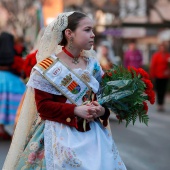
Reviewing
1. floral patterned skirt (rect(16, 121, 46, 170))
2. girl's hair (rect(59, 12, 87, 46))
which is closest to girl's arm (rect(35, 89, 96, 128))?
floral patterned skirt (rect(16, 121, 46, 170))

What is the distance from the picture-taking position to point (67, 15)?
4.20 metres

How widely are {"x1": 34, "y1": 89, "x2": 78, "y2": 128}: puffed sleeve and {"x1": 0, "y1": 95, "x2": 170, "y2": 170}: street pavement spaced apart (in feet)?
9.53

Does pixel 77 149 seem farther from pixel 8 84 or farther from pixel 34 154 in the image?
pixel 8 84

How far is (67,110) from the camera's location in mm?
4016

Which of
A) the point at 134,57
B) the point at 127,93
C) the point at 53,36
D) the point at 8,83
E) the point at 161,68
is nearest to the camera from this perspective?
the point at 127,93

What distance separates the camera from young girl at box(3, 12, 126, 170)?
3971 mm

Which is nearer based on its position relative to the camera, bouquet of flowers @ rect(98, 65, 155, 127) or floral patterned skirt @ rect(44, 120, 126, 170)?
floral patterned skirt @ rect(44, 120, 126, 170)

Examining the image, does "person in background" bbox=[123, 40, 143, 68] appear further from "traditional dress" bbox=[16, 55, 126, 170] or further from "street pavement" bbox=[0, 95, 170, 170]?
"traditional dress" bbox=[16, 55, 126, 170]

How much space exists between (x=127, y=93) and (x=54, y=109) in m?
0.48

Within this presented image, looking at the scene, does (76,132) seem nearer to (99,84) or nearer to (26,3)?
(99,84)

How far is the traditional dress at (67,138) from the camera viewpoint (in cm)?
394

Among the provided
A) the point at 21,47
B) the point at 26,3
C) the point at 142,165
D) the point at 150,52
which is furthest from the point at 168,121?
the point at 150,52

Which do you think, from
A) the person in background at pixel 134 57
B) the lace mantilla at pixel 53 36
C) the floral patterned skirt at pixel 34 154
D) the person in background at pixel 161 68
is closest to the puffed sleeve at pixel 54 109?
the floral patterned skirt at pixel 34 154

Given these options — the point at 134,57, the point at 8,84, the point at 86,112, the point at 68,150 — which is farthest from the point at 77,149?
the point at 134,57
